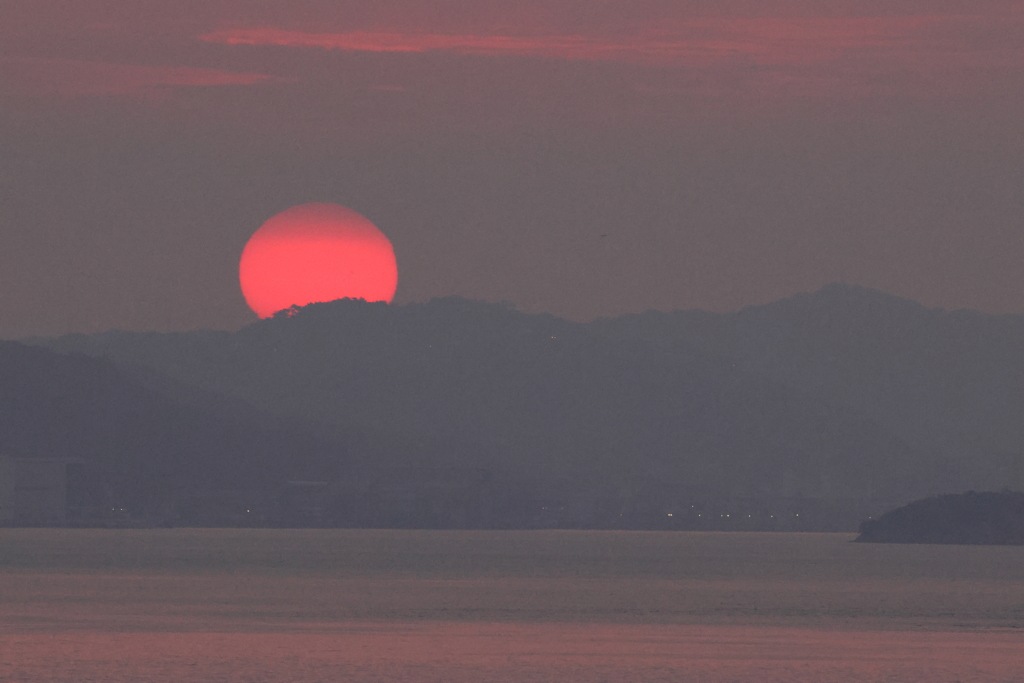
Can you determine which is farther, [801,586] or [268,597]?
[801,586]

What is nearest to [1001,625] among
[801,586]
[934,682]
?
[934,682]

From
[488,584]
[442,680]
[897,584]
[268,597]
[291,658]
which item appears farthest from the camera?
[897,584]

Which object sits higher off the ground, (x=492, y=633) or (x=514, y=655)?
(x=492, y=633)

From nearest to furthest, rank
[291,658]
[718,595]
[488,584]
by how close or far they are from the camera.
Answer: [291,658] → [718,595] → [488,584]

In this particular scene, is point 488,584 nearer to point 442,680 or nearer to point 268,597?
point 268,597

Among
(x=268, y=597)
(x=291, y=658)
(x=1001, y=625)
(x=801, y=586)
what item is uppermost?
(x=801, y=586)

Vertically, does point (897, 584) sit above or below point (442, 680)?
above

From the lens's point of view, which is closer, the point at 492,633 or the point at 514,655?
the point at 514,655

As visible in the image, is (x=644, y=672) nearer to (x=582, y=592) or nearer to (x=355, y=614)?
(x=355, y=614)

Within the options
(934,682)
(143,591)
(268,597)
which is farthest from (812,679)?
(143,591)
